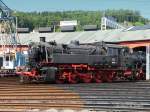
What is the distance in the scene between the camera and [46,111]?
18875 mm

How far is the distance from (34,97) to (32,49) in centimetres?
1107

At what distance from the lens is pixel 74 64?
3206cm

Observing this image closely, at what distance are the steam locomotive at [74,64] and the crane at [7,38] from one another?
19.5 meters

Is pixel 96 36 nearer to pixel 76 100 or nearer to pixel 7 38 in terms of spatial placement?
pixel 7 38

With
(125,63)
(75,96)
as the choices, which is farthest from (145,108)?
(125,63)

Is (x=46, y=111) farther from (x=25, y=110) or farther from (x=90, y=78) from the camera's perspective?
(x=90, y=78)

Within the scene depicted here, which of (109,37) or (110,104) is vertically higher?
(109,37)

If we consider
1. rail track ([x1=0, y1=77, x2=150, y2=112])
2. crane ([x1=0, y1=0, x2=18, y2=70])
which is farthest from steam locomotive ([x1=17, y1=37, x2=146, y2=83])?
crane ([x1=0, y1=0, x2=18, y2=70])

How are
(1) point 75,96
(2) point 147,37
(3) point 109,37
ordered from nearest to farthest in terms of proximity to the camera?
(1) point 75,96 → (2) point 147,37 → (3) point 109,37

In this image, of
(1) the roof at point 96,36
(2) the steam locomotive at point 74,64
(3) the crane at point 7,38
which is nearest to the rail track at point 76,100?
(2) the steam locomotive at point 74,64

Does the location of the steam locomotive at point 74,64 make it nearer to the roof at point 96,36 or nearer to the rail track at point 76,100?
the rail track at point 76,100

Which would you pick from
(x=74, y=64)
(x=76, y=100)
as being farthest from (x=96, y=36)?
(x=76, y=100)

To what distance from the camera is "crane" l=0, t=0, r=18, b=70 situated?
5338 cm

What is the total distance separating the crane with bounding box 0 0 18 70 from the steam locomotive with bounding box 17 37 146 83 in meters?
19.5
